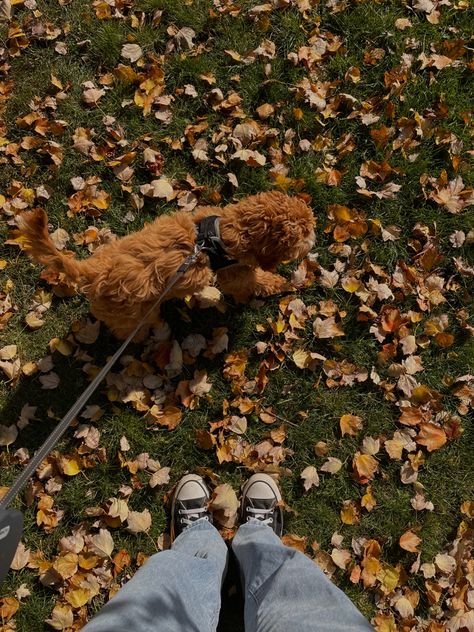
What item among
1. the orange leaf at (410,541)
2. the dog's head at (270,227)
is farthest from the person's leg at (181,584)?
the dog's head at (270,227)

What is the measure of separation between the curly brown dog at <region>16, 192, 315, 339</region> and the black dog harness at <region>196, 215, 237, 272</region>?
1 centimetres

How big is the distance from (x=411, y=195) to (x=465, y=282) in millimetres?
782

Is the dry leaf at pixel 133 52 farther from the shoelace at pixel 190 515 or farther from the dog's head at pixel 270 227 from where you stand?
the shoelace at pixel 190 515

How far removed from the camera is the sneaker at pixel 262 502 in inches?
117

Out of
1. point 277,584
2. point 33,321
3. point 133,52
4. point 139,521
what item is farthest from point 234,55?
point 277,584

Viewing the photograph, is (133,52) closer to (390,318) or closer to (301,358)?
(301,358)

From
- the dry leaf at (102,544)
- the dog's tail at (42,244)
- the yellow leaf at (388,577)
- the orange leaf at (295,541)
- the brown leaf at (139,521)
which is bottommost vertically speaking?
the dry leaf at (102,544)

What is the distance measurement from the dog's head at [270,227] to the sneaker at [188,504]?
1.56 m

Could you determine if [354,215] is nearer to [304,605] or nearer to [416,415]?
[416,415]

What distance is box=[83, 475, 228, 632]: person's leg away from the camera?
1979 millimetres

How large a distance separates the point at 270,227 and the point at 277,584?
74.5 inches

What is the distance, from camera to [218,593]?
248 centimetres

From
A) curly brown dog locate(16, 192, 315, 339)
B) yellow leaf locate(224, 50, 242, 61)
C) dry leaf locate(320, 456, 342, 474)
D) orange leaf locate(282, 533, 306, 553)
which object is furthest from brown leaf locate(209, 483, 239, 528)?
yellow leaf locate(224, 50, 242, 61)

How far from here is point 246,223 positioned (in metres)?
A: 2.61
